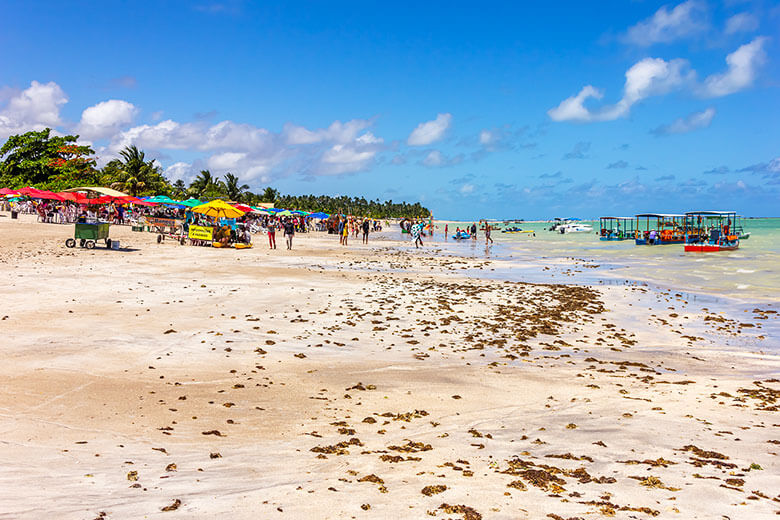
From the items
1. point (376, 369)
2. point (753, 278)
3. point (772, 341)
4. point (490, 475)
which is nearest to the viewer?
point (490, 475)

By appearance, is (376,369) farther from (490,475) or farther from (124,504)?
(124,504)

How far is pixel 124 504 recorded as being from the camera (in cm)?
436

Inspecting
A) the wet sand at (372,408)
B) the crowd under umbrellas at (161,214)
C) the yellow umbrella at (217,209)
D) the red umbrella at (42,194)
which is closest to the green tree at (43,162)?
the crowd under umbrellas at (161,214)

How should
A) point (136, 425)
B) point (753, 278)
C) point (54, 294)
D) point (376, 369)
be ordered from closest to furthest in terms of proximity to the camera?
point (136, 425)
point (376, 369)
point (54, 294)
point (753, 278)

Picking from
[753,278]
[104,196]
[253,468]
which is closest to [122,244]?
[104,196]

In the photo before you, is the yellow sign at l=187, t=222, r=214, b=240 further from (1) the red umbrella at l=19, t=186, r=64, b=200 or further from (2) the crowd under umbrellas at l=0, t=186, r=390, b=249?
(1) the red umbrella at l=19, t=186, r=64, b=200

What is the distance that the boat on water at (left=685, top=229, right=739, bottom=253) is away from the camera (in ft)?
153

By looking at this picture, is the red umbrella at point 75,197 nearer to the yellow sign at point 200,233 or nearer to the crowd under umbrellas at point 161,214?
the crowd under umbrellas at point 161,214

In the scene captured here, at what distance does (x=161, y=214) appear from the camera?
60.4 m

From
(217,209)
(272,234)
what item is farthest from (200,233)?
(272,234)

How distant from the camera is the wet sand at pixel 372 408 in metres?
4.64

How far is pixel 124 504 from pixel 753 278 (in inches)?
1127

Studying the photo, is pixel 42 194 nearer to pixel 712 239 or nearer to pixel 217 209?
pixel 217 209

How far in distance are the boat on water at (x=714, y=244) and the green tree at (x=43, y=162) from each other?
65.1 meters
